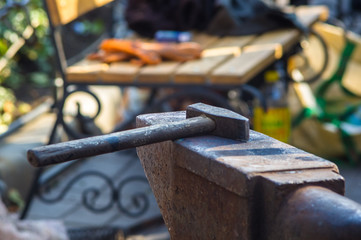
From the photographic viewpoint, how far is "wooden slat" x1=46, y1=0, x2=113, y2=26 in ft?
12.1

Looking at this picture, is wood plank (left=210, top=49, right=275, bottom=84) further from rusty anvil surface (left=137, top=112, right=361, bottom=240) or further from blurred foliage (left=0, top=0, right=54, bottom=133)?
blurred foliage (left=0, top=0, right=54, bottom=133)

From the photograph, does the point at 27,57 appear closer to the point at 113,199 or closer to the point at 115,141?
the point at 113,199

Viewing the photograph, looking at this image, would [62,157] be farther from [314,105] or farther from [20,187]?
[314,105]

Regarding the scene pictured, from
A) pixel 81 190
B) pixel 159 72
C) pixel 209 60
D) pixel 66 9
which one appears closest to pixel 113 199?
pixel 81 190

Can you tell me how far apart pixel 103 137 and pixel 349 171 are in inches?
148

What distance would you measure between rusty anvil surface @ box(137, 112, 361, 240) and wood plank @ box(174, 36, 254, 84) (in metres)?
1.93

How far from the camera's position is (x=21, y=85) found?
237 inches

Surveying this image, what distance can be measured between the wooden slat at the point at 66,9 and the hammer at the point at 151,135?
242 centimetres

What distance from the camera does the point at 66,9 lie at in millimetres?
3840

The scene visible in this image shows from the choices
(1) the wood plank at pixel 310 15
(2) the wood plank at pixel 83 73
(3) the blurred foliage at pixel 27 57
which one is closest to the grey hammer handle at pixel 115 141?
(2) the wood plank at pixel 83 73

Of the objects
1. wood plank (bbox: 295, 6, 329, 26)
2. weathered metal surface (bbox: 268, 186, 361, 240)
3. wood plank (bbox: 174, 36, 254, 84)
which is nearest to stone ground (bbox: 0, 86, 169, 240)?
wood plank (bbox: 174, 36, 254, 84)

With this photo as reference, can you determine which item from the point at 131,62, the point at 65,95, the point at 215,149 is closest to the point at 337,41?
the point at 131,62

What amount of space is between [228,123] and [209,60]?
2426mm

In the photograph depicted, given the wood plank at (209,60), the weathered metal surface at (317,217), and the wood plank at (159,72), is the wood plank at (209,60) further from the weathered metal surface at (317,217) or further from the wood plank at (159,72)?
the weathered metal surface at (317,217)
